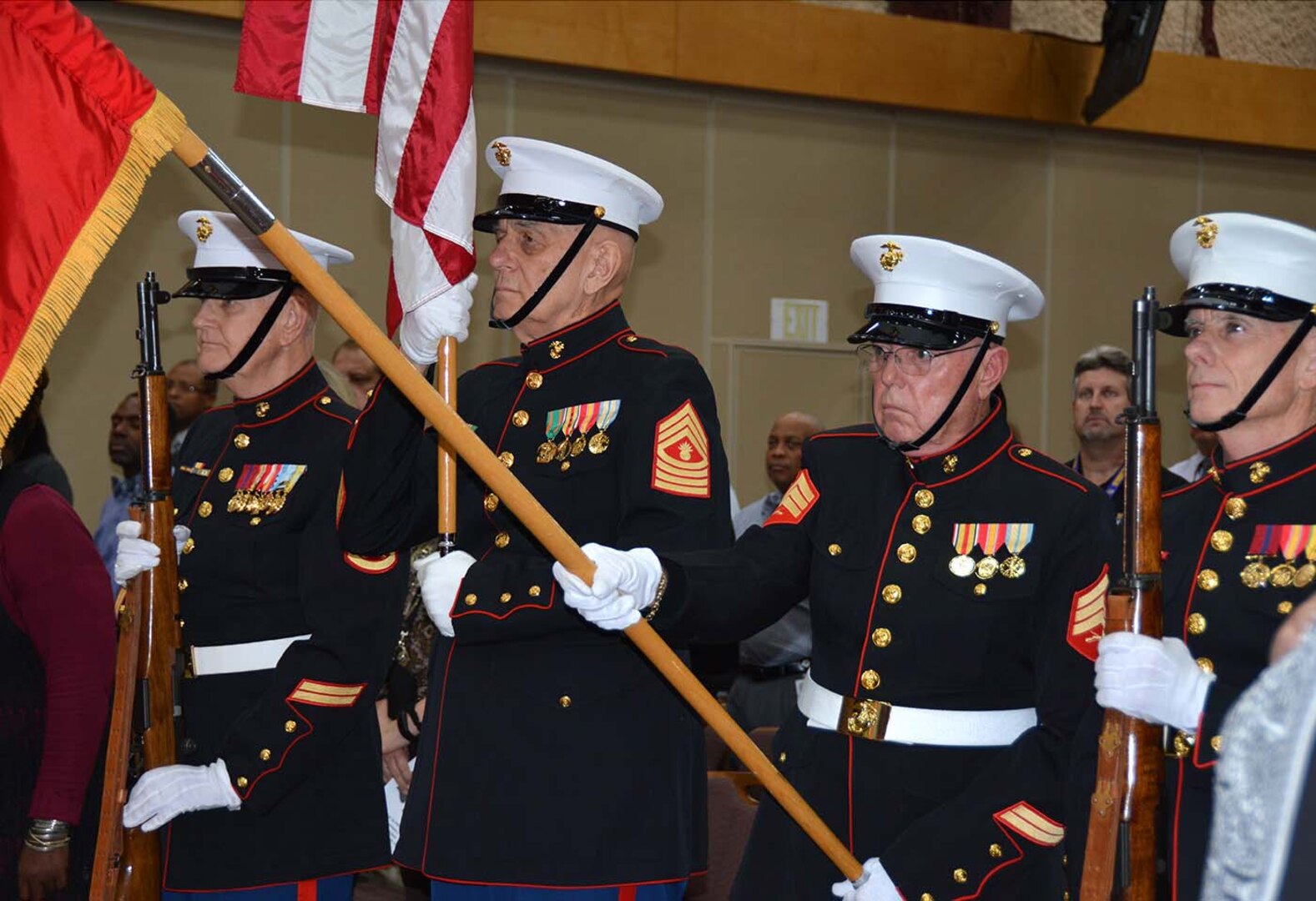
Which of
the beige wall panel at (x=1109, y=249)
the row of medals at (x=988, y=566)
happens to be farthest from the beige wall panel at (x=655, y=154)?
the row of medals at (x=988, y=566)

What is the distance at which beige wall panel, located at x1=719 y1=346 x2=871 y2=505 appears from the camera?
7.32m

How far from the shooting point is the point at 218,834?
2.60 meters

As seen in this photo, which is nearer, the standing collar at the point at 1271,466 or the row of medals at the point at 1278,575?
the row of medals at the point at 1278,575

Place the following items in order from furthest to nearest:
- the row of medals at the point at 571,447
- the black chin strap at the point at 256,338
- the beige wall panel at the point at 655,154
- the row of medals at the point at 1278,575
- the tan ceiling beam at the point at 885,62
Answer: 1. the beige wall panel at the point at 655,154
2. the tan ceiling beam at the point at 885,62
3. the black chin strap at the point at 256,338
4. the row of medals at the point at 571,447
5. the row of medals at the point at 1278,575

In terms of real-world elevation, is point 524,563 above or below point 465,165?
below

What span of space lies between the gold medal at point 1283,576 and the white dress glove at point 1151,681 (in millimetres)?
175

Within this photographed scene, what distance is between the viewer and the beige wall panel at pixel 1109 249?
8109mm

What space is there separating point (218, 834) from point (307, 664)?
1.05 feet

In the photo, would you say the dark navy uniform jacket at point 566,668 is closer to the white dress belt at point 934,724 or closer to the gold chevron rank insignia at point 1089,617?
the white dress belt at point 934,724

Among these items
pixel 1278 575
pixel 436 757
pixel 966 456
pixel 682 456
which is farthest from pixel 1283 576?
pixel 436 757

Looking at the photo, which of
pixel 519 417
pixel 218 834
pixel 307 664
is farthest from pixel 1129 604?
pixel 218 834

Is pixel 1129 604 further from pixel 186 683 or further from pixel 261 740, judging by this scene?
pixel 186 683

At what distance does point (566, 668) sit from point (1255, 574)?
0.95 meters

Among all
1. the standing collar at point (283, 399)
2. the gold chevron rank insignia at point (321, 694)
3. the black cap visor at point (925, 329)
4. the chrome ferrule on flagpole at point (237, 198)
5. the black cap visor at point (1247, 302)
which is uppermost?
the chrome ferrule on flagpole at point (237, 198)
